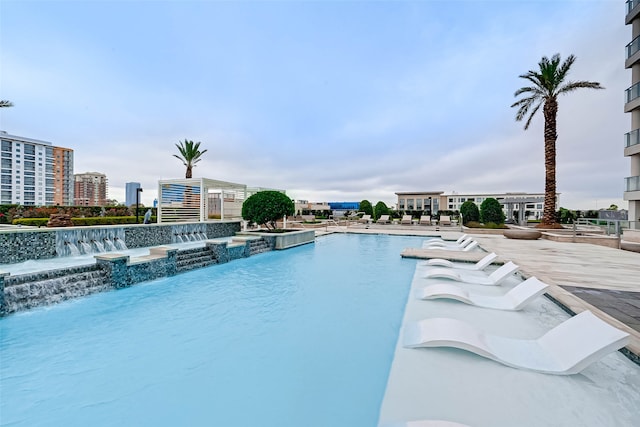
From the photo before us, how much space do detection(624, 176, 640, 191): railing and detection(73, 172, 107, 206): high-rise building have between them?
104 meters

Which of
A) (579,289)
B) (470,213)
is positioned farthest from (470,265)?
(470,213)

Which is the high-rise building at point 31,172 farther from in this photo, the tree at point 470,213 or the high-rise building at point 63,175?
the tree at point 470,213

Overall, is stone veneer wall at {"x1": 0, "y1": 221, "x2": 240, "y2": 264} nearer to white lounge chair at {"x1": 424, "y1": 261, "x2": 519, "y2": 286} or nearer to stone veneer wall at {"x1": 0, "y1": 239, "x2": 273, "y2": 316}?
stone veneer wall at {"x1": 0, "y1": 239, "x2": 273, "y2": 316}

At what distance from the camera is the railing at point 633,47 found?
14.3 metres

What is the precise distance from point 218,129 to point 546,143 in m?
17.9

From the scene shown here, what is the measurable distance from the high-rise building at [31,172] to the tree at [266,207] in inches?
2907

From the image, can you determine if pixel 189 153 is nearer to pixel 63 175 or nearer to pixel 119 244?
pixel 119 244

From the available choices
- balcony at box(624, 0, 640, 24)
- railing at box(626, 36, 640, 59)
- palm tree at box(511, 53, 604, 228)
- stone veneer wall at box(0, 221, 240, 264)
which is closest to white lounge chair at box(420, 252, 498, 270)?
stone veneer wall at box(0, 221, 240, 264)

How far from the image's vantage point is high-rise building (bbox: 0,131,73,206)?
195 ft

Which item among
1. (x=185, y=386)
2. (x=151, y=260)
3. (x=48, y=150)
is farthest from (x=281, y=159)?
(x=48, y=150)

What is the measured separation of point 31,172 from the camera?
62344mm

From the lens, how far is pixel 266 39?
1288cm

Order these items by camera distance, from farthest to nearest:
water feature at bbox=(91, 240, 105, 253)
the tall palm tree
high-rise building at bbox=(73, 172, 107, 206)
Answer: high-rise building at bbox=(73, 172, 107, 206) → the tall palm tree → water feature at bbox=(91, 240, 105, 253)

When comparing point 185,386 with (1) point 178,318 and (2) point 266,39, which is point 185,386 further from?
(2) point 266,39
